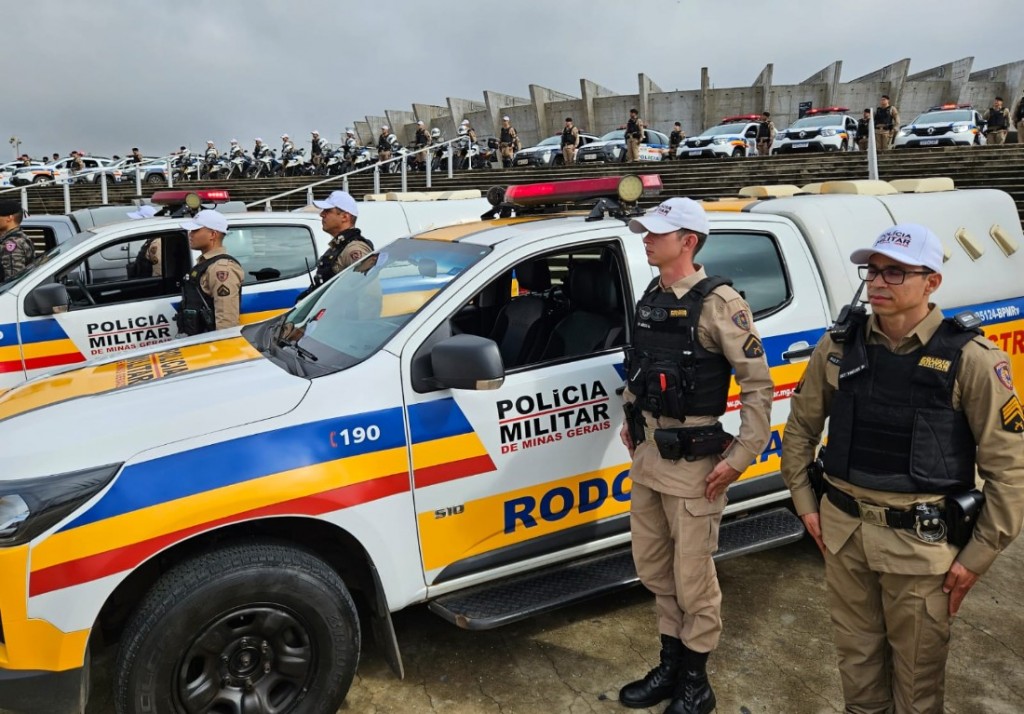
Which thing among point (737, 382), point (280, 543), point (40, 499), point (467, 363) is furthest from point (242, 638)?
point (737, 382)

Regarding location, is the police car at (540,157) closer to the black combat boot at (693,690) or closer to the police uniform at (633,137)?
the police uniform at (633,137)

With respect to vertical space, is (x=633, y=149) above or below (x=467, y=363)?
above

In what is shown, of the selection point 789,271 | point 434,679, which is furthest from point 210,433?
point 789,271

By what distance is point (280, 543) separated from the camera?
2.64 meters

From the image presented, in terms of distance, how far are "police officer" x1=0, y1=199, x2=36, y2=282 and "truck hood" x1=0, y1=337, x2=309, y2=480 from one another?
3.89m

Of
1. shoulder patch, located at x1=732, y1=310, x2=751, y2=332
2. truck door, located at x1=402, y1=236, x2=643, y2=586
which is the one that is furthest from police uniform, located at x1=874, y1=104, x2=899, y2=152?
shoulder patch, located at x1=732, y1=310, x2=751, y2=332

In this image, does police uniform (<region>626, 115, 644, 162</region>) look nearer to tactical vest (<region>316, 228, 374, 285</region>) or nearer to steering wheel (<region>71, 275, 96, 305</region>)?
tactical vest (<region>316, 228, 374, 285</region>)

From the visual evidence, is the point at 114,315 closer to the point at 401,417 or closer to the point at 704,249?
the point at 401,417

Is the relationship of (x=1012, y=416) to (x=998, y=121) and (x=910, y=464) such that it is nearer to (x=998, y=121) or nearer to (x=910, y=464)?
(x=910, y=464)

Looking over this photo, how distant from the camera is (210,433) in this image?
2.51 meters

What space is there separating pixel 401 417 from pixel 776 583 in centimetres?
229

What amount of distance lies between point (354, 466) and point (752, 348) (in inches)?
56.6

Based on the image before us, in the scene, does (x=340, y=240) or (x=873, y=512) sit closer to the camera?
(x=873, y=512)

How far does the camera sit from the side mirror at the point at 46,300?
512cm
